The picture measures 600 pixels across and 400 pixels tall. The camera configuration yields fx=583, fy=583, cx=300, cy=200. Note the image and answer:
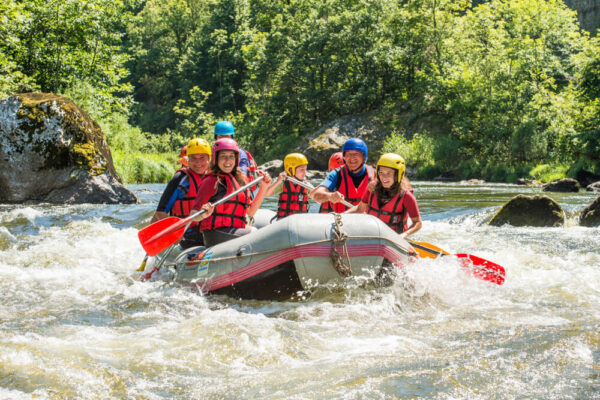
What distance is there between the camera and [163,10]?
6356 cm

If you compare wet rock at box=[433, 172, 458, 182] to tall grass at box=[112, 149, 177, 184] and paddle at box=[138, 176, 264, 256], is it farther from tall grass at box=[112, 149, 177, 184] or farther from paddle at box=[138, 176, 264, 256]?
paddle at box=[138, 176, 264, 256]

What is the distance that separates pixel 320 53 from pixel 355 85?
285cm

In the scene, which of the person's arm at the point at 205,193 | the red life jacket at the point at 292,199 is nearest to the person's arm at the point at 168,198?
the person's arm at the point at 205,193

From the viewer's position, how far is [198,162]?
614 centimetres

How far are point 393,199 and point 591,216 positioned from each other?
5.45 meters

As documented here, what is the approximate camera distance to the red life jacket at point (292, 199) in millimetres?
7293

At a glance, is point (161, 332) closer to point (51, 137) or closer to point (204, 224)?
point (204, 224)

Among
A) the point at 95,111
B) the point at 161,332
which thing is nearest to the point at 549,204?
the point at 161,332

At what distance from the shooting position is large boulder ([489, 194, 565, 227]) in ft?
31.7

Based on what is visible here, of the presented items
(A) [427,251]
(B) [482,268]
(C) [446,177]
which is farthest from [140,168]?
(B) [482,268]

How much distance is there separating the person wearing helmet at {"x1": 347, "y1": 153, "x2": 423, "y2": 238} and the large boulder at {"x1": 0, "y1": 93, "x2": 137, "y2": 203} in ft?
27.5

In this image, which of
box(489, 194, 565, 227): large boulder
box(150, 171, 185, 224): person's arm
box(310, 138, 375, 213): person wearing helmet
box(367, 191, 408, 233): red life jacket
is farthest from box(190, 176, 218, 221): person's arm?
box(489, 194, 565, 227): large boulder

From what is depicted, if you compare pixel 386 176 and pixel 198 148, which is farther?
pixel 198 148

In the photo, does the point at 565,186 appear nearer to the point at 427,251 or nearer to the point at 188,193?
the point at 427,251
